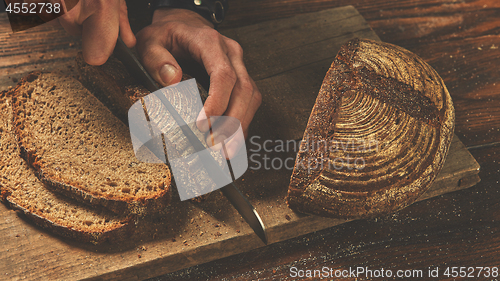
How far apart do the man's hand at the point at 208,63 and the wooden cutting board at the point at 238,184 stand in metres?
0.22

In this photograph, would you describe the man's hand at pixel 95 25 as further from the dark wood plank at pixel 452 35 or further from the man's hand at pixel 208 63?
the dark wood plank at pixel 452 35

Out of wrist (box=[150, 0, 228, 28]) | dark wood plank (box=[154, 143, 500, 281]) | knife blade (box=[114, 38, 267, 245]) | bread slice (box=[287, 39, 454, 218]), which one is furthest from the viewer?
wrist (box=[150, 0, 228, 28])

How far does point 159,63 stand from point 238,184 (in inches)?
26.8

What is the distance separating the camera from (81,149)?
1.78 m

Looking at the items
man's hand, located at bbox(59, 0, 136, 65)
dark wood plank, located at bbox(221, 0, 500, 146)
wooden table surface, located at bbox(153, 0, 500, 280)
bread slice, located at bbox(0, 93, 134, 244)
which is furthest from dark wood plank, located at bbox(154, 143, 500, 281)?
man's hand, located at bbox(59, 0, 136, 65)

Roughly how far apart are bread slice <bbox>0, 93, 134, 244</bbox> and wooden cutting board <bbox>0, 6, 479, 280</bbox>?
6 centimetres

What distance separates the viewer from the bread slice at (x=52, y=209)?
5.20 feet

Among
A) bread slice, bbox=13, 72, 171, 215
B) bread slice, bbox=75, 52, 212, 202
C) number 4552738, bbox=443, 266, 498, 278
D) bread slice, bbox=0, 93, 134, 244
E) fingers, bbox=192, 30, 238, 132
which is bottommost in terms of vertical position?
number 4552738, bbox=443, 266, 498, 278

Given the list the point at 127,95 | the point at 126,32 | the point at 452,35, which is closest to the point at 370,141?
the point at 127,95

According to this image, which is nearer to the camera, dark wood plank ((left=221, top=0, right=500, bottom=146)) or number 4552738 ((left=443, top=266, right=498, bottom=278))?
number 4552738 ((left=443, top=266, right=498, bottom=278))

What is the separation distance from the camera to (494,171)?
79.1 inches

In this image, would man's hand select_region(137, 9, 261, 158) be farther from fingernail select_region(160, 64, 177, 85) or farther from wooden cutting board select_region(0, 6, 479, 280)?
wooden cutting board select_region(0, 6, 479, 280)

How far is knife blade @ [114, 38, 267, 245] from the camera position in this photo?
1612 mm

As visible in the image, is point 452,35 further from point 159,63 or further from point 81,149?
point 81,149
